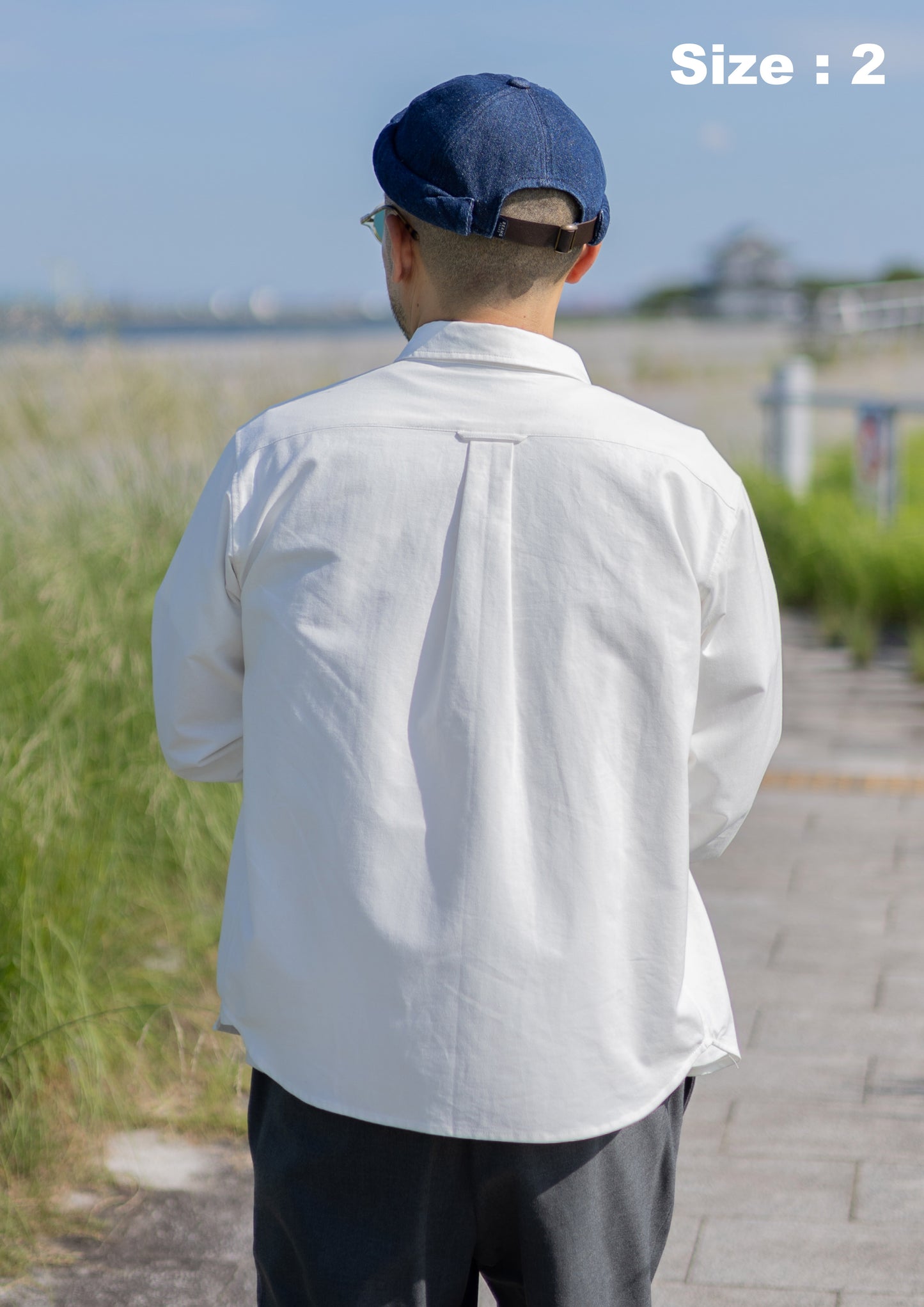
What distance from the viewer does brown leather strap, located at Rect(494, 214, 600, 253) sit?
144 centimetres

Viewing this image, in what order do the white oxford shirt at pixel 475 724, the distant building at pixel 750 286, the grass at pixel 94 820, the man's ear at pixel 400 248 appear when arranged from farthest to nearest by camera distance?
1. the distant building at pixel 750 286
2. the grass at pixel 94 820
3. the man's ear at pixel 400 248
4. the white oxford shirt at pixel 475 724

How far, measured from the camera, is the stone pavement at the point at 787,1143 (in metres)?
2.65

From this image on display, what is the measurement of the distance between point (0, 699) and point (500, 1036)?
2.79 m

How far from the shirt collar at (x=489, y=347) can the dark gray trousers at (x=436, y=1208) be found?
2.62 feet

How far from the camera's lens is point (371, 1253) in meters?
1.52

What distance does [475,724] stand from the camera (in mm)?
1396

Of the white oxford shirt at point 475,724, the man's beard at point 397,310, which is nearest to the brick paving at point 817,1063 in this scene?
the white oxford shirt at point 475,724

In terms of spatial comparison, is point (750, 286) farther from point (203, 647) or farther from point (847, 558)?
point (203, 647)

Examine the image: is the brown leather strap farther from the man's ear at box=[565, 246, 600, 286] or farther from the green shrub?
the green shrub

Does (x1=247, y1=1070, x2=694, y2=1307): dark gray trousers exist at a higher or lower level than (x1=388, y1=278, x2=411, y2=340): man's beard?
lower

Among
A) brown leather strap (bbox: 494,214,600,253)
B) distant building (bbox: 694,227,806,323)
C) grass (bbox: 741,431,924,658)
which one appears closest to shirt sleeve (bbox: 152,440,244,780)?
brown leather strap (bbox: 494,214,600,253)

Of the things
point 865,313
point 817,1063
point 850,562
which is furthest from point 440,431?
point 865,313

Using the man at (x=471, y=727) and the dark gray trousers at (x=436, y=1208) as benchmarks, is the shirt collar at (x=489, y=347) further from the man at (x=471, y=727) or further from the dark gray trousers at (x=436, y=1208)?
the dark gray trousers at (x=436, y=1208)

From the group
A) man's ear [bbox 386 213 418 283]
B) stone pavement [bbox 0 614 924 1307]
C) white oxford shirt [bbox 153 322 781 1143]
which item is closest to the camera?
white oxford shirt [bbox 153 322 781 1143]
